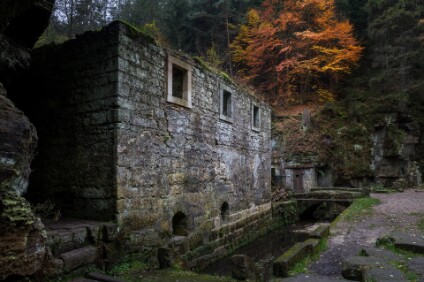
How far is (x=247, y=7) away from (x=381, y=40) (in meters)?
11.0

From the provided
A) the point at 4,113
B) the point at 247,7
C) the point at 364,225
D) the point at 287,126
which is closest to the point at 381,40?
the point at 287,126

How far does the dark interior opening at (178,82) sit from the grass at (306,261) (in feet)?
14.7

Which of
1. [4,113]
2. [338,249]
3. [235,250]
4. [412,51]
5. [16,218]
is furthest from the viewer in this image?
[412,51]

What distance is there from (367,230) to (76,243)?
287 inches

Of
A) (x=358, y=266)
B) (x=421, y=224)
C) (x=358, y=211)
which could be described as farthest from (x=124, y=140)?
(x=358, y=211)

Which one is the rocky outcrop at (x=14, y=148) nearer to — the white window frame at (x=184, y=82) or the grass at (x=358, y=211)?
the white window frame at (x=184, y=82)

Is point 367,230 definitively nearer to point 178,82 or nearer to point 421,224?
point 421,224

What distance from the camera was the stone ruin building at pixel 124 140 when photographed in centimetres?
589

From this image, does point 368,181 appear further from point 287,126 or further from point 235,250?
point 235,250

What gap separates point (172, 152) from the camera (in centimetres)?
729

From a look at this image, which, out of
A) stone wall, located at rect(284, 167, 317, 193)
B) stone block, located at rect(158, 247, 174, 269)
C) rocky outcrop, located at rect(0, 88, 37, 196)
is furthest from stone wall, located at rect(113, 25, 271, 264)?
stone wall, located at rect(284, 167, 317, 193)

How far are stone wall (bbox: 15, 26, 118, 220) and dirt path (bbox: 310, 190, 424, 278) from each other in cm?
399

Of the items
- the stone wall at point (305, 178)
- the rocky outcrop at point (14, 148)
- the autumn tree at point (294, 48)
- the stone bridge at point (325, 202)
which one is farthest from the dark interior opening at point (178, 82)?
the autumn tree at point (294, 48)

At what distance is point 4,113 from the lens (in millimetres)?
3803
